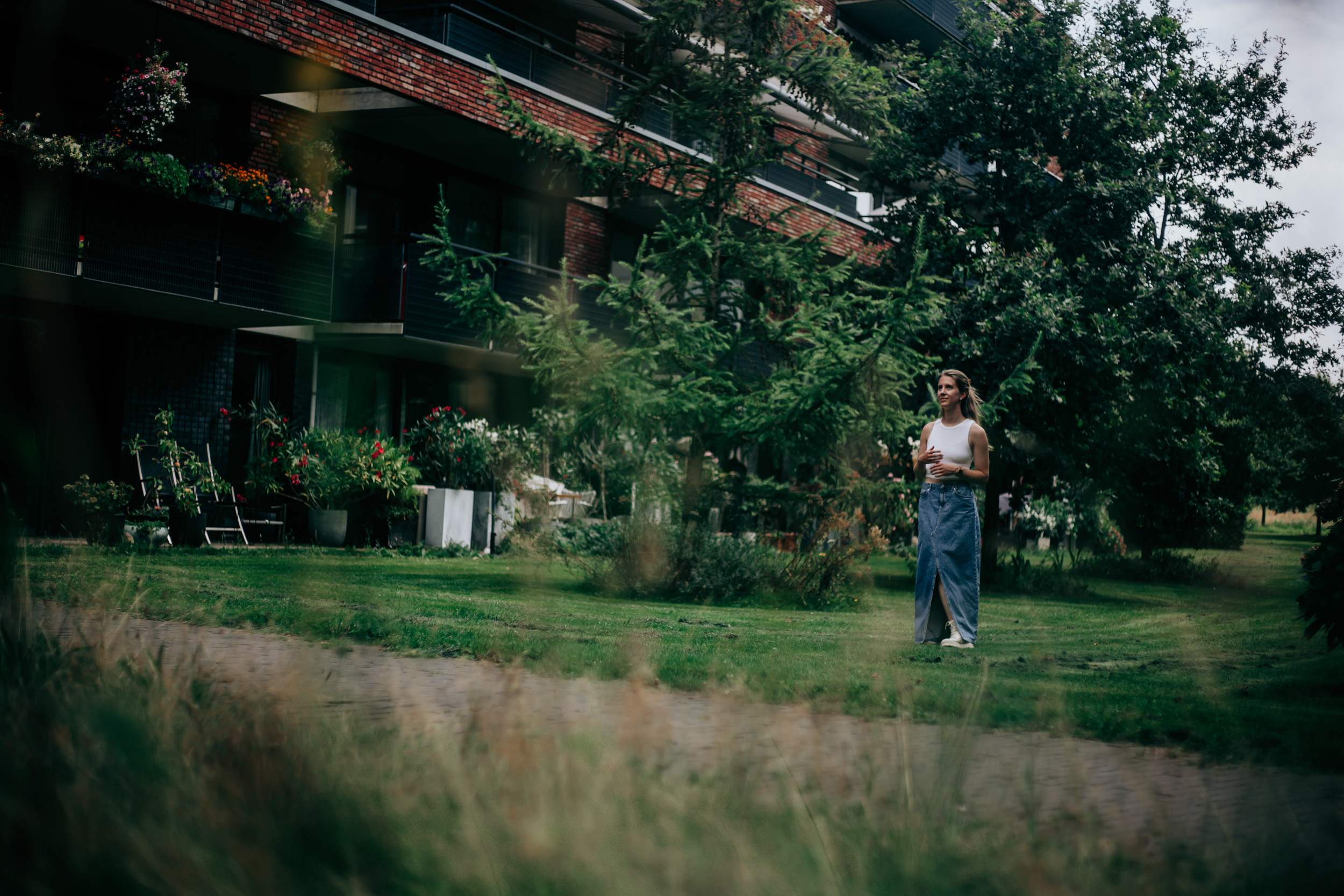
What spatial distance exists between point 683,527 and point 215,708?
7.38 m

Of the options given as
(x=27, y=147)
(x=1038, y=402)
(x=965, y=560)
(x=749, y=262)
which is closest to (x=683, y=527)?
(x=749, y=262)

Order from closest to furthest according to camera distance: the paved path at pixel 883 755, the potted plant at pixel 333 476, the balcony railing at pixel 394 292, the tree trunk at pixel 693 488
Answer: the paved path at pixel 883 755, the tree trunk at pixel 693 488, the potted plant at pixel 333 476, the balcony railing at pixel 394 292

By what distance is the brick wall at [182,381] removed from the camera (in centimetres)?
1474

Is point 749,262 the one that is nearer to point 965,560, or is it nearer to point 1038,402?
point 965,560

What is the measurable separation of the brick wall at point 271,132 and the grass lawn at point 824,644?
6139 mm

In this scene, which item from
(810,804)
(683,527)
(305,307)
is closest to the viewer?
(810,804)

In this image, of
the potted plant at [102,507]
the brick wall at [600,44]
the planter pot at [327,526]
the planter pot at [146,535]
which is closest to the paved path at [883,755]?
the potted plant at [102,507]

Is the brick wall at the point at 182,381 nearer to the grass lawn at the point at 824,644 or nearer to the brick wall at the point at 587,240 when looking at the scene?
the grass lawn at the point at 824,644

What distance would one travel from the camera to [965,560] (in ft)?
24.5

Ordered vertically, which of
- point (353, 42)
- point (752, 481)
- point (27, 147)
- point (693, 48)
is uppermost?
point (353, 42)

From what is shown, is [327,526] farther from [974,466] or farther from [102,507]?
[974,466]

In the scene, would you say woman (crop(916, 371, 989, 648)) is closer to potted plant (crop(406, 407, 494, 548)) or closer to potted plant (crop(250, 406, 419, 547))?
potted plant (crop(250, 406, 419, 547))

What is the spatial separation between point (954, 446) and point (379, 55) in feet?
35.9

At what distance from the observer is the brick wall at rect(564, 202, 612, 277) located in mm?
21141
